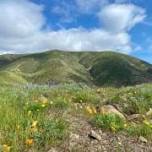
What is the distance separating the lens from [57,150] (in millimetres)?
6090

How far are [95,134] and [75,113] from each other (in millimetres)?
1381

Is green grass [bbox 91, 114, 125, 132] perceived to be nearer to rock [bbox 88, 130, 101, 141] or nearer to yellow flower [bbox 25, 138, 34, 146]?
rock [bbox 88, 130, 101, 141]

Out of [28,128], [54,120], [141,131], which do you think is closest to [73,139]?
[54,120]

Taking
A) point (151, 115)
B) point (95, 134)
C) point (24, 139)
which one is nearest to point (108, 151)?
point (95, 134)

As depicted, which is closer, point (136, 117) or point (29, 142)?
point (29, 142)

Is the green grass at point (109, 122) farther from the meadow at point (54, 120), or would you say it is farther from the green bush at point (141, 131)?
the green bush at point (141, 131)

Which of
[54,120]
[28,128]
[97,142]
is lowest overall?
[97,142]

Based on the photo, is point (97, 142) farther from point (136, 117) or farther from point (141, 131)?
point (136, 117)

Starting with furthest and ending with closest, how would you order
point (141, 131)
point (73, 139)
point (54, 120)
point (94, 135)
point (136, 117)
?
point (136, 117) < point (141, 131) < point (54, 120) < point (94, 135) < point (73, 139)

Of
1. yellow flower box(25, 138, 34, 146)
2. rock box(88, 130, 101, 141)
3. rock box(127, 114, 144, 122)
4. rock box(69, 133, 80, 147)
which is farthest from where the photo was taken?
rock box(127, 114, 144, 122)

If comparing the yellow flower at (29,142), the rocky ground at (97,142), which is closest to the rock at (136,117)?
the rocky ground at (97,142)

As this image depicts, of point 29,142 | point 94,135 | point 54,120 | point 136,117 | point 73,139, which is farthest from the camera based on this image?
point 136,117

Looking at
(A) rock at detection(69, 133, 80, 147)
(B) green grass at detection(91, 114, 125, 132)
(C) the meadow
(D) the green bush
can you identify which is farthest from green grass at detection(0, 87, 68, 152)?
(D) the green bush

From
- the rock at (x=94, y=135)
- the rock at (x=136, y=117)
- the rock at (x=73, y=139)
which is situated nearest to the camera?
the rock at (x=73, y=139)
